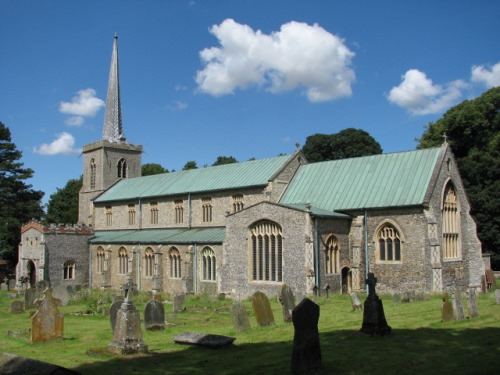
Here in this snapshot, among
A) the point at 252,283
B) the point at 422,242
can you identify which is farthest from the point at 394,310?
the point at 252,283

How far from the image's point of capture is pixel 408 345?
12742 millimetres

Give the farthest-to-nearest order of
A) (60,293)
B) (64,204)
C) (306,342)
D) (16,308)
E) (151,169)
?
(151,169) → (64,204) → (60,293) → (16,308) → (306,342)

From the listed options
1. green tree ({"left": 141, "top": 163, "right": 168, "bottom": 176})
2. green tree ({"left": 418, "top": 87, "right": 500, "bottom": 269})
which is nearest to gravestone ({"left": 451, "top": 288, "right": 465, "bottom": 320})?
green tree ({"left": 418, "top": 87, "right": 500, "bottom": 269})

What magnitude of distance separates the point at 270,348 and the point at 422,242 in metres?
15.6

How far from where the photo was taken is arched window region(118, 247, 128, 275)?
130ft

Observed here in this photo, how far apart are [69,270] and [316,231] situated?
22.8m

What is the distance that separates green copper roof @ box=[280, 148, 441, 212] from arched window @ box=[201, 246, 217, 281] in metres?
5.46

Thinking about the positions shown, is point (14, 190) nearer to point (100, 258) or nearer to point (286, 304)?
point (100, 258)

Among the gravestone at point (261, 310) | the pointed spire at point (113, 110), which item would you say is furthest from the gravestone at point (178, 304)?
the pointed spire at point (113, 110)

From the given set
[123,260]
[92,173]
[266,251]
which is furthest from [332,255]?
[92,173]

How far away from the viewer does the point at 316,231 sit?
89.9 ft

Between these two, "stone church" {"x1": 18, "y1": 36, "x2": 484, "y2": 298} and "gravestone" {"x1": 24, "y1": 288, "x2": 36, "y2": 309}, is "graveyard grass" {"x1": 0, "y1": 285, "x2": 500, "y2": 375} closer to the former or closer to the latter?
"gravestone" {"x1": 24, "y1": 288, "x2": 36, "y2": 309}

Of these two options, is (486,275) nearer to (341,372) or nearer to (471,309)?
(471,309)

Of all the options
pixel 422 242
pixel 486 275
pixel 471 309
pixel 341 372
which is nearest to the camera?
pixel 341 372
